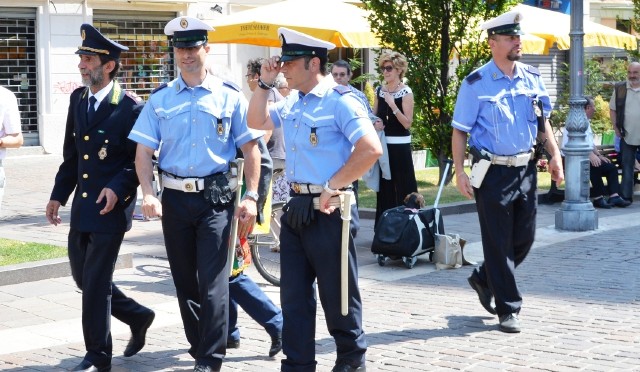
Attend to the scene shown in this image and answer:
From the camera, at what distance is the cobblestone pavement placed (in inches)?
257

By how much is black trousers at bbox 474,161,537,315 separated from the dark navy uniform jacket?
2.37m

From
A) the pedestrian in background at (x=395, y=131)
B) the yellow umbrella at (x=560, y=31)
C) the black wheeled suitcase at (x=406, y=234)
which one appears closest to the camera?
the black wheeled suitcase at (x=406, y=234)

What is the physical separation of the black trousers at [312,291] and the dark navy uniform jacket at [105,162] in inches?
42.6

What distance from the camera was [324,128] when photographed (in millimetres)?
5566

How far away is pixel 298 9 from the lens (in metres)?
14.7

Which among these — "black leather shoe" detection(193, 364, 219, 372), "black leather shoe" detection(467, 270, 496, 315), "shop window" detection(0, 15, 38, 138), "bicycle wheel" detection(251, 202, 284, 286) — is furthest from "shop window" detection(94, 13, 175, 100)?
"black leather shoe" detection(193, 364, 219, 372)

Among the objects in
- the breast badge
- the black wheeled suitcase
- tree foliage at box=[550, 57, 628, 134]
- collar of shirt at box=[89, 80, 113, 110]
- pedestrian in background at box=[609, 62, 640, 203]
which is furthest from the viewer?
tree foliage at box=[550, 57, 628, 134]

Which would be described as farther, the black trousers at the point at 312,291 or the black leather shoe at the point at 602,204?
the black leather shoe at the point at 602,204

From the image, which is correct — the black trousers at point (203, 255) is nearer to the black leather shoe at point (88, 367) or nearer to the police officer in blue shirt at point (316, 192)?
the police officer in blue shirt at point (316, 192)

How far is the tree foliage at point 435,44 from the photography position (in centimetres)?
1545

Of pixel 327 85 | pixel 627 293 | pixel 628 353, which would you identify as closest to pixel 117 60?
pixel 327 85

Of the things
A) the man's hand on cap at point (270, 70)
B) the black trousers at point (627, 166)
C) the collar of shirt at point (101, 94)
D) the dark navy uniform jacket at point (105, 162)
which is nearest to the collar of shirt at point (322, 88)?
the man's hand on cap at point (270, 70)

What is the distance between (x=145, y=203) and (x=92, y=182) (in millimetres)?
636

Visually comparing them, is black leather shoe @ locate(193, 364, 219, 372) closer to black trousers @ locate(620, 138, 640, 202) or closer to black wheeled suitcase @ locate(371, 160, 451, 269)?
black wheeled suitcase @ locate(371, 160, 451, 269)
